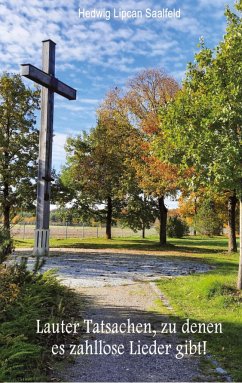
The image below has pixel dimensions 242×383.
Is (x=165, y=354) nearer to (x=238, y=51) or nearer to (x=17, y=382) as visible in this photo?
(x=17, y=382)

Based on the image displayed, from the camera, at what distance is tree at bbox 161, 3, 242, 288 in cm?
898

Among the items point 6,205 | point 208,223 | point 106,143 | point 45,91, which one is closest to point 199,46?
point 45,91

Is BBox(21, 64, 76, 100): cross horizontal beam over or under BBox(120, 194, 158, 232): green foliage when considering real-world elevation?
over

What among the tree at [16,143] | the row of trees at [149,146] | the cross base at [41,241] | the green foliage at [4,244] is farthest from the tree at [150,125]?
the green foliage at [4,244]

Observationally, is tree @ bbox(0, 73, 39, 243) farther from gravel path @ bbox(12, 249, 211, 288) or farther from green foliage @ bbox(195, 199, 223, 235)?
green foliage @ bbox(195, 199, 223, 235)

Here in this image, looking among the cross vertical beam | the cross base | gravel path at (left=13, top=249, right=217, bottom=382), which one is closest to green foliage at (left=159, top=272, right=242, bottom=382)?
gravel path at (left=13, top=249, right=217, bottom=382)

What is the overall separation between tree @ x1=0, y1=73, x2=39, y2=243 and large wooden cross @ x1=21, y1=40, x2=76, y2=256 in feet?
36.9

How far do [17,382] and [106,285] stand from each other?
21.9 feet

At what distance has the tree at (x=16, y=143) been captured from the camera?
74.7 ft

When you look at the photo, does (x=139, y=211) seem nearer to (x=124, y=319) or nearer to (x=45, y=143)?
(x=45, y=143)

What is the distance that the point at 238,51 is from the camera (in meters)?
9.34

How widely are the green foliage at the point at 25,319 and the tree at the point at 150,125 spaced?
14631 mm

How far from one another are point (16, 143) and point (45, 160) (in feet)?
39.4

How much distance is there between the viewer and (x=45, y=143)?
11969 mm
